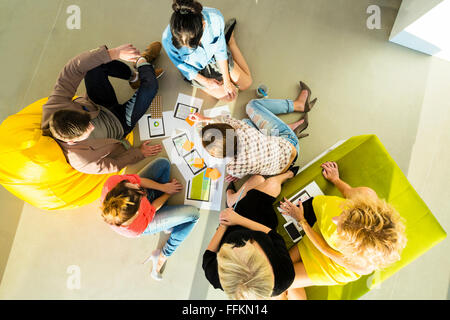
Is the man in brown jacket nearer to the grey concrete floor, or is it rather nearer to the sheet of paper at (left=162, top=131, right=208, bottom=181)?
the sheet of paper at (left=162, top=131, right=208, bottom=181)

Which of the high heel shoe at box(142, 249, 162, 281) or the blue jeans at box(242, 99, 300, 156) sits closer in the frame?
the blue jeans at box(242, 99, 300, 156)

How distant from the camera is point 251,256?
1517mm

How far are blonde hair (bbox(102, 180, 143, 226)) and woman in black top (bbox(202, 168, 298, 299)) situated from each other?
0.69m

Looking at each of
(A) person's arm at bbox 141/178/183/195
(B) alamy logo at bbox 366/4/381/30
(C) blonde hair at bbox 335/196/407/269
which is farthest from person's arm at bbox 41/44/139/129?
(B) alamy logo at bbox 366/4/381/30

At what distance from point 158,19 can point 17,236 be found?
2.97m

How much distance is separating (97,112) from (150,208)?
0.98 metres

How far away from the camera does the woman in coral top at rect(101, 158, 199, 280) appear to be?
5.97 ft

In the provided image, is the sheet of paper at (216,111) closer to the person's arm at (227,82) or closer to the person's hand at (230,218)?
the person's arm at (227,82)

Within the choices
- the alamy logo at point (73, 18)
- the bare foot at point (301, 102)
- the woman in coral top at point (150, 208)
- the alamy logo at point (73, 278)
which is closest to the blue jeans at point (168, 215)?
the woman in coral top at point (150, 208)

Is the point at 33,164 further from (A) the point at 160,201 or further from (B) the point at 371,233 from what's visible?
(B) the point at 371,233

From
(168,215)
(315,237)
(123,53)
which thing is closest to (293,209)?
(315,237)

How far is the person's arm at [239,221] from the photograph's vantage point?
1905mm
